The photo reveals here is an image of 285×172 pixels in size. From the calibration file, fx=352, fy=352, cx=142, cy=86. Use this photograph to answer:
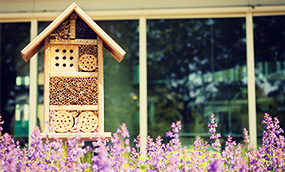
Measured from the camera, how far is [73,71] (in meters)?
2.98

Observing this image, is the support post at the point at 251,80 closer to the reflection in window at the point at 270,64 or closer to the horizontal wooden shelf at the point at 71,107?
the reflection in window at the point at 270,64

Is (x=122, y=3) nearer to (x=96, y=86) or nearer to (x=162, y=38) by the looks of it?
(x=162, y=38)

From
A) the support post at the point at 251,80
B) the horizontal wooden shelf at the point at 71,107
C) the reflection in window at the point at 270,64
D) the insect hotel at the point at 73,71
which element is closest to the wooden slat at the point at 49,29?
the insect hotel at the point at 73,71

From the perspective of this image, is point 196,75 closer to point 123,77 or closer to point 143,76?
point 143,76

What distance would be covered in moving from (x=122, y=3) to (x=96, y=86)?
9.51 ft

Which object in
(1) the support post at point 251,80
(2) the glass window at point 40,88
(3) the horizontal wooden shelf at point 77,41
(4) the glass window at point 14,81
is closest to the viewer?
(3) the horizontal wooden shelf at point 77,41

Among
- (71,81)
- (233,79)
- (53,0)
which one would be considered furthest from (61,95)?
(233,79)

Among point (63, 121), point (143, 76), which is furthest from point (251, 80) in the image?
point (63, 121)

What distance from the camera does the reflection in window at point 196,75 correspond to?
557cm

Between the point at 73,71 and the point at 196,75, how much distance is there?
3067 millimetres

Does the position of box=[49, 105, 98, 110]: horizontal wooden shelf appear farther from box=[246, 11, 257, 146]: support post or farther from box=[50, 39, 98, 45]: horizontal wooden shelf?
box=[246, 11, 257, 146]: support post

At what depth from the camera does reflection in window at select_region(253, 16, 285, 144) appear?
222 inches

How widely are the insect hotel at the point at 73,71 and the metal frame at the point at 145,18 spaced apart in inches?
101

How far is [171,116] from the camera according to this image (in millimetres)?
5570
